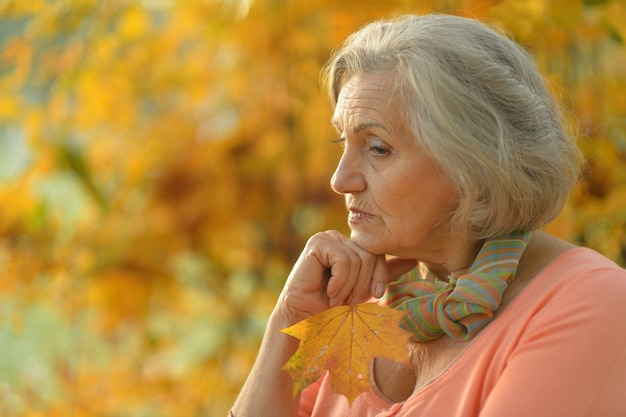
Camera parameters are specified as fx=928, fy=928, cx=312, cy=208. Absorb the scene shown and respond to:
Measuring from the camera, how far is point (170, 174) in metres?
2.96

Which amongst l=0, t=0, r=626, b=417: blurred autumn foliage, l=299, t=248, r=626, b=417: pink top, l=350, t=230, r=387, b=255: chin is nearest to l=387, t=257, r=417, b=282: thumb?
l=350, t=230, r=387, b=255: chin

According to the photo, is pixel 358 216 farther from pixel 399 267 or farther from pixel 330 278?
pixel 399 267

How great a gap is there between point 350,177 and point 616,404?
1.76 feet

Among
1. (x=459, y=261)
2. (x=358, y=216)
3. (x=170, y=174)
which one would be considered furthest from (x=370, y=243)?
(x=170, y=174)

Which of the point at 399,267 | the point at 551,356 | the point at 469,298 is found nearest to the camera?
the point at 551,356

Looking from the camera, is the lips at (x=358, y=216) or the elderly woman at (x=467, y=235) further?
the lips at (x=358, y=216)

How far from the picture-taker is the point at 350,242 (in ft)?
5.24

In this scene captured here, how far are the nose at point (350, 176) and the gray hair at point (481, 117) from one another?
13 cm

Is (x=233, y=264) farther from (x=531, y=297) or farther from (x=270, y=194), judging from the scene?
(x=531, y=297)

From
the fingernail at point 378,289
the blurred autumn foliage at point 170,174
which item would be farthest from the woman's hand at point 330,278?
the blurred autumn foliage at point 170,174

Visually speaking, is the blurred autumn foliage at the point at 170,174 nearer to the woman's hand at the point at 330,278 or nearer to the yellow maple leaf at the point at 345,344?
the woman's hand at the point at 330,278

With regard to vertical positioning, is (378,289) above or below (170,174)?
below

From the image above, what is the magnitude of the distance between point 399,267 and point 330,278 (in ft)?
0.64

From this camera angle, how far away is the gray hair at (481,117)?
1.41 meters
